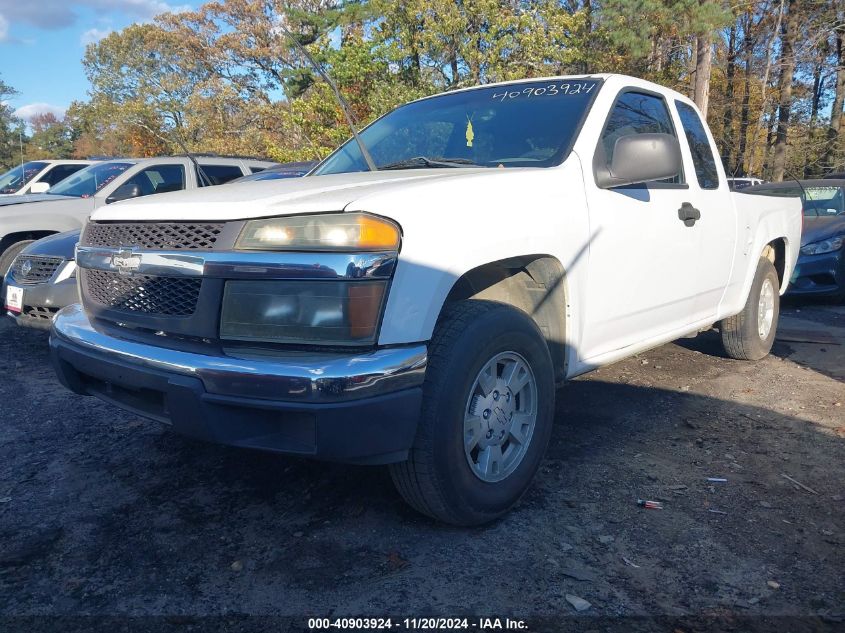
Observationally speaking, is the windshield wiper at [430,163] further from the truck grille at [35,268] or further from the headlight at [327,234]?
the truck grille at [35,268]

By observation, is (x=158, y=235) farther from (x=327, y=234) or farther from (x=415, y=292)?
(x=415, y=292)

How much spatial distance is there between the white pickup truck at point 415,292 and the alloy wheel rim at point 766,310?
2.00m

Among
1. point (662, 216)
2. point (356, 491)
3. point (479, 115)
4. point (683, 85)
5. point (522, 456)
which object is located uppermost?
point (683, 85)

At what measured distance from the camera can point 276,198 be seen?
8.28 ft

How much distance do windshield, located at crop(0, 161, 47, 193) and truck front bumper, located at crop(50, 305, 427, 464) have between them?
8.22 meters

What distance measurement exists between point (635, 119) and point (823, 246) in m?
5.88

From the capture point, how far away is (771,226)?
5.36 meters

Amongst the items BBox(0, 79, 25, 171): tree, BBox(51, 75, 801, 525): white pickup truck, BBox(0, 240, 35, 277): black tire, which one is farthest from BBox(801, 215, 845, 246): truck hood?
BBox(0, 79, 25, 171): tree

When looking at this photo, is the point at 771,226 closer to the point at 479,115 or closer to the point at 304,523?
the point at 479,115

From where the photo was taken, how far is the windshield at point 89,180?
816 centimetres

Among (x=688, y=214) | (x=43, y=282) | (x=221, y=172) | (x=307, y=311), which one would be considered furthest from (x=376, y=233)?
(x=221, y=172)

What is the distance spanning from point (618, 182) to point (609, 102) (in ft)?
1.78

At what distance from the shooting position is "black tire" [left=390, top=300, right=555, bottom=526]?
97.2 inches

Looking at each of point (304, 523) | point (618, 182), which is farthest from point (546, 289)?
point (304, 523)
